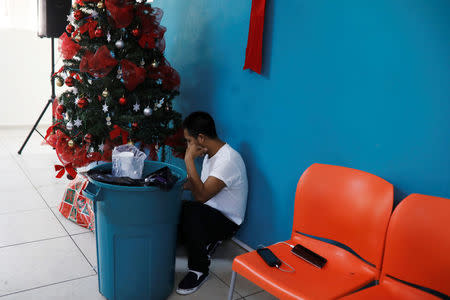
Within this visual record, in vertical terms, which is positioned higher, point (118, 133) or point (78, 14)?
point (78, 14)

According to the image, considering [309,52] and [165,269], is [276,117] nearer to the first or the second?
[309,52]

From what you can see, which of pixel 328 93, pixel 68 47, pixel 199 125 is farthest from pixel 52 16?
pixel 328 93

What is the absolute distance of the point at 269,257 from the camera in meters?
1.57

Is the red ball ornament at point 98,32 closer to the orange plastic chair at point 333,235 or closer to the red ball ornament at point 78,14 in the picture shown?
the red ball ornament at point 78,14

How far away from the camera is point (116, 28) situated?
2439mm

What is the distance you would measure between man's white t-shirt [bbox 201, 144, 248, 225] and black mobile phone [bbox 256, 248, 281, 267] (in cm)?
63

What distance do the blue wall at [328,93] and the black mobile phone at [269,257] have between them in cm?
55

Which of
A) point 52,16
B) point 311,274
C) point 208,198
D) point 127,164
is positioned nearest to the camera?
point 311,274

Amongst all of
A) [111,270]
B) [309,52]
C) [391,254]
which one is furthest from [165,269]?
[309,52]

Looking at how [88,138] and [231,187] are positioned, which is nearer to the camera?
[231,187]

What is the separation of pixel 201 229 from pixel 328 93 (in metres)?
1.01

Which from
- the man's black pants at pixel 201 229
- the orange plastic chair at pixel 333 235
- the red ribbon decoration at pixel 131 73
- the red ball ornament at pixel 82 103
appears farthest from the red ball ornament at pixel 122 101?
the orange plastic chair at pixel 333 235

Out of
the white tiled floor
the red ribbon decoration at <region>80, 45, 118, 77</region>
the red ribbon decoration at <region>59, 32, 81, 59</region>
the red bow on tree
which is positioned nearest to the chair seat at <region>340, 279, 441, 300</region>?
the white tiled floor

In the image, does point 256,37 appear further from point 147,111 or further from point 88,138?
point 88,138
